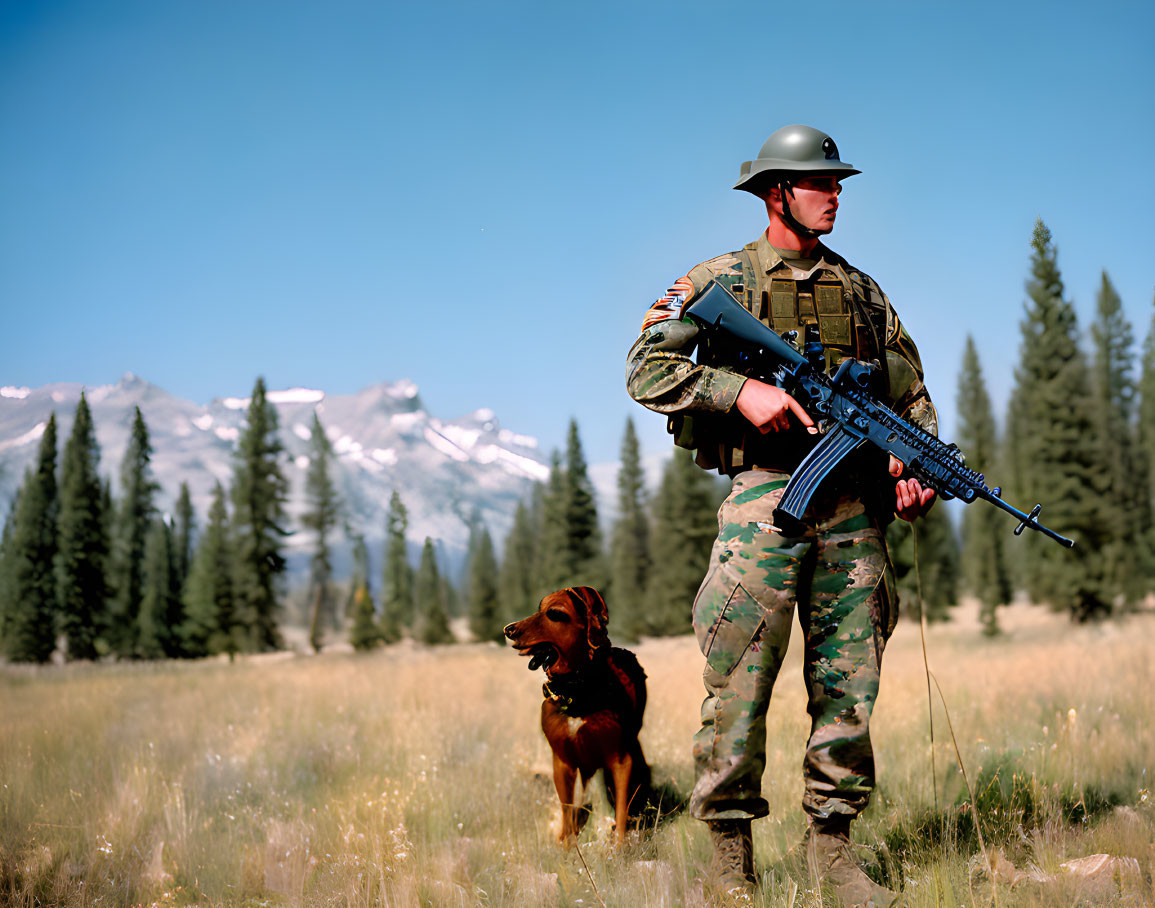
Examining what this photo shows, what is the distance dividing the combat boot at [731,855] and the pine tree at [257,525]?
Result: 30.8 meters

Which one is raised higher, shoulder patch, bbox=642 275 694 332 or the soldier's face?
the soldier's face

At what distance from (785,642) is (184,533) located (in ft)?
169

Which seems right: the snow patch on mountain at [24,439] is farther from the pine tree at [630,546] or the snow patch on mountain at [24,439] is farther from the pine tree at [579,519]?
the pine tree at [630,546]

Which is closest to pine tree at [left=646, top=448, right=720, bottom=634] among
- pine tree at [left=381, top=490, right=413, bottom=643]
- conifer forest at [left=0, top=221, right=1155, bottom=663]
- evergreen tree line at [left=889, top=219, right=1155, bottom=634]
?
conifer forest at [left=0, top=221, right=1155, bottom=663]

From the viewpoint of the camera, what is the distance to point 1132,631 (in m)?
21.8

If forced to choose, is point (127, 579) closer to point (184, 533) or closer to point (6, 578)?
point (184, 533)

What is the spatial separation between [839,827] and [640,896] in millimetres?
880

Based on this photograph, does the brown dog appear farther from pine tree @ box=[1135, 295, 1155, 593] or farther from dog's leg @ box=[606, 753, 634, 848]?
pine tree @ box=[1135, 295, 1155, 593]

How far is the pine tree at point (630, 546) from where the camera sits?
40312mm

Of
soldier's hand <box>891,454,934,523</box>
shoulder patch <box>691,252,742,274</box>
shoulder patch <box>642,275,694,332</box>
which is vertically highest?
shoulder patch <box>691,252,742,274</box>

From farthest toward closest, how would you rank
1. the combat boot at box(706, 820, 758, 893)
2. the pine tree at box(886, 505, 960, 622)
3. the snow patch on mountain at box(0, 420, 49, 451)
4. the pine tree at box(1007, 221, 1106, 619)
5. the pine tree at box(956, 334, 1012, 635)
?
the pine tree at box(956, 334, 1012, 635) < the pine tree at box(886, 505, 960, 622) < the pine tree at box(1007, 221, 1106, 619) < the snow patch on mountain at box(0, 420, 49, 451) < the combat boot at box(706, 820, 758, 893)

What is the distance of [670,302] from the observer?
142 inches

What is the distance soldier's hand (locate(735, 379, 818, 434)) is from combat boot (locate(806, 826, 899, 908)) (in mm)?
1713

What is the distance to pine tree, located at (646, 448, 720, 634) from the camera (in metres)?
34.3
